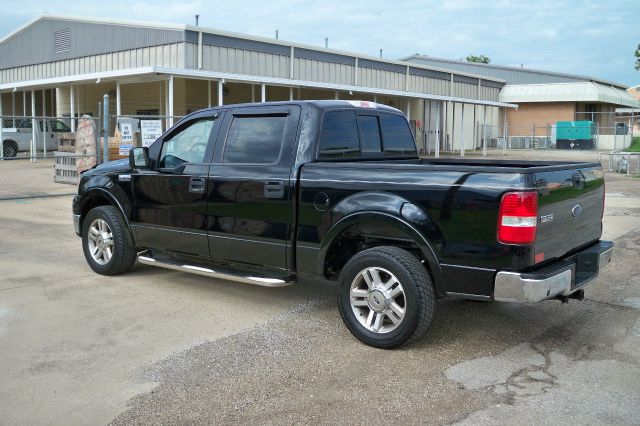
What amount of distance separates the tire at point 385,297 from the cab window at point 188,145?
6.97ft

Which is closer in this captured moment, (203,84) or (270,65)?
(270,65)

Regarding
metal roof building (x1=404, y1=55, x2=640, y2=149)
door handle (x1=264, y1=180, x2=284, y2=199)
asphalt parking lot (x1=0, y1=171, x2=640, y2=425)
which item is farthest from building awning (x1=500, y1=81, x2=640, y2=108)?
door handle (x1=264, y1=180, x2=284, y2=199)

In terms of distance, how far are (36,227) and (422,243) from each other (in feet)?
26.0

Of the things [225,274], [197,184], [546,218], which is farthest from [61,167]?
[546,218]

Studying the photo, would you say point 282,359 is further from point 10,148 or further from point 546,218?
point 10,148

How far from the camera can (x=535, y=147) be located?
48.6m

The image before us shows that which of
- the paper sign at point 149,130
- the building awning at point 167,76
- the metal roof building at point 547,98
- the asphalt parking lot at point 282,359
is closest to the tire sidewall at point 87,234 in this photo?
the asphalt parking lot at point 282,359

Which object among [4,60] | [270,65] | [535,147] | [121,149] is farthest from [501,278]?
[535,147]

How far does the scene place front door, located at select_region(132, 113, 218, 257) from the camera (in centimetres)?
623

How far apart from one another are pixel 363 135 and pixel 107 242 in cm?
314

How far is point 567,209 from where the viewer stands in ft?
16.2

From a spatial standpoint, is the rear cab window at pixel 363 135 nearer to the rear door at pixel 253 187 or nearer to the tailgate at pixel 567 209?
the rear door at pixel 253 187

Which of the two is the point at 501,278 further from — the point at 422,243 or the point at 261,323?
the point at 261,323

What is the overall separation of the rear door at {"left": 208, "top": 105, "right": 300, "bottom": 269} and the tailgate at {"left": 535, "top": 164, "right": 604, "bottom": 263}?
2047 mm
